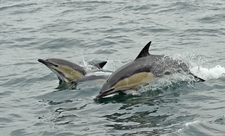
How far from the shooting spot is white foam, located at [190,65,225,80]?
10172mm

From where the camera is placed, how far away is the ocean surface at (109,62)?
717 cm

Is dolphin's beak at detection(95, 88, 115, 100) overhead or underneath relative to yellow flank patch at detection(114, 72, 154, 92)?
underneath

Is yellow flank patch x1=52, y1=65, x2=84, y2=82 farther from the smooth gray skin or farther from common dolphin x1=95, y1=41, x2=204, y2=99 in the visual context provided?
common dolphin x1=95, y1=41, x2=204, y2=99

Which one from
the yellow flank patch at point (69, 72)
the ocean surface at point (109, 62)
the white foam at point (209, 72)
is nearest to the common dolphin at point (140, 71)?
the ocean surface at point (109, 62)

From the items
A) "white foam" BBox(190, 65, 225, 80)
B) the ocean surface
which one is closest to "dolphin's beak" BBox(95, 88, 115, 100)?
the ocean surface

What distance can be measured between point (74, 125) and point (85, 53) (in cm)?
748

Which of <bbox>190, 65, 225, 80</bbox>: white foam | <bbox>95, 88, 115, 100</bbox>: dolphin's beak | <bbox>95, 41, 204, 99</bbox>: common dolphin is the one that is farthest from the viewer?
<bbox>190, 65, 225, 80</bbox>: white foam

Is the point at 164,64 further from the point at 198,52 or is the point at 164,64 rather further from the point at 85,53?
the point at 85,53

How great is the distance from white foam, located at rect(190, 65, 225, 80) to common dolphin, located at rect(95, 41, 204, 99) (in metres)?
0.81

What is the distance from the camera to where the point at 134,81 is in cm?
909

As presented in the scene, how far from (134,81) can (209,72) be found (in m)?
2.71

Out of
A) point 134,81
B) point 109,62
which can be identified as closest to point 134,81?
point 134,81

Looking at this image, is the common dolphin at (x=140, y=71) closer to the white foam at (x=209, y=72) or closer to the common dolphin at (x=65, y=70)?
the white foam at (x=209, y=72)

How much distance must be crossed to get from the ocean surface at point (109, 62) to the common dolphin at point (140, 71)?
8.3 inches
